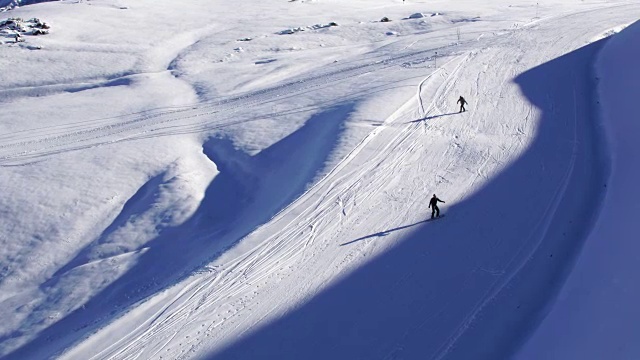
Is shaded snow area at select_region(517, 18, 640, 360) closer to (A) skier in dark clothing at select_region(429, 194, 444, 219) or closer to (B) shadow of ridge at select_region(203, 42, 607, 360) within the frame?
(B) shadow of ridge at select_region(203, 42, 607, 360)

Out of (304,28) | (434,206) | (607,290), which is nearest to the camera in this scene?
(607,290)

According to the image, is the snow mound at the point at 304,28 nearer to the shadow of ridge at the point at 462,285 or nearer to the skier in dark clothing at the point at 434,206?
the shadow of ridge at the point at 462,285

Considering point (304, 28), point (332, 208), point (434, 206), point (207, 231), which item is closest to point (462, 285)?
point (434, 206)

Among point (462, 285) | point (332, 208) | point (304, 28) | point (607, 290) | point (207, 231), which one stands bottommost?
point (207, 231)

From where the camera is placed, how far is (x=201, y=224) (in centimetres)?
2034

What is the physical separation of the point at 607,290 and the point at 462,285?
3.67 m

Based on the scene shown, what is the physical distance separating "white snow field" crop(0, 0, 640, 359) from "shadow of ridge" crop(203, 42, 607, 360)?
6 cm

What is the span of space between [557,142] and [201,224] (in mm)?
15038

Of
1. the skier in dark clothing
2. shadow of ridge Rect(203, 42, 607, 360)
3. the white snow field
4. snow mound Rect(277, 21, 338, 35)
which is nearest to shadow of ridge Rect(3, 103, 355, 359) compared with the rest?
the white snow field

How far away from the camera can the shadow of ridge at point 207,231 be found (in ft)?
53.0

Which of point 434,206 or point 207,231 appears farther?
point 207,231

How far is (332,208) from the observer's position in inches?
790

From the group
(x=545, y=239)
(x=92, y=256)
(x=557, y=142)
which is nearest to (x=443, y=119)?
(x=557, y=142)

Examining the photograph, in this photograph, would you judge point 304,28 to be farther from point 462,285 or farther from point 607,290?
point 607,290
